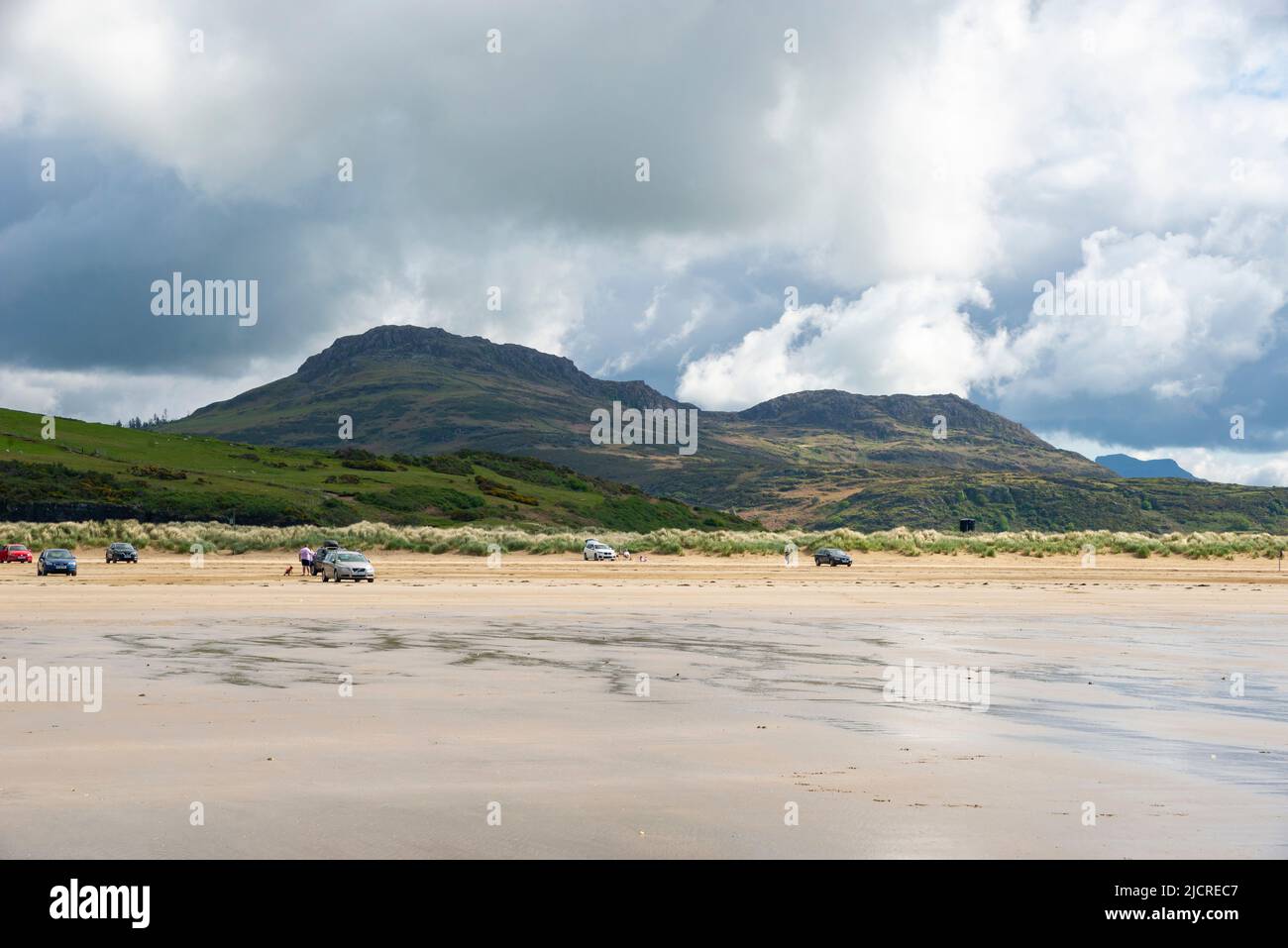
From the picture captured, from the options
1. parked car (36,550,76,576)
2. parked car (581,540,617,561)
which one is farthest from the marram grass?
parked car (36,550,76,576)

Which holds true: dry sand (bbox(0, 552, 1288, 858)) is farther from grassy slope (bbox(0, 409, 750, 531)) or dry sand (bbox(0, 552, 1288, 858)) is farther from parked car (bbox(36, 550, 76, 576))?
grassy slope (bbox(0, 409, 750, 531))

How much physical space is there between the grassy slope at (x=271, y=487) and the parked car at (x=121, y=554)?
35150mm

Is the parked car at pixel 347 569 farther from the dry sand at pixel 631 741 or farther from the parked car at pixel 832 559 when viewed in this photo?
the parked car at pixel 832 559

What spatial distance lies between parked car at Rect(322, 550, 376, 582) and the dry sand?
1831 cm

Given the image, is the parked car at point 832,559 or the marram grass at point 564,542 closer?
the parked car at point 832,559

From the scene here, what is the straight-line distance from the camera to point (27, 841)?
8.39m

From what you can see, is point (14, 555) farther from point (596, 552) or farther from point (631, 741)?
point (631, 741)

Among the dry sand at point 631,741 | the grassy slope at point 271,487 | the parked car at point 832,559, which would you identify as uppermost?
the grassy slope at point 271,487

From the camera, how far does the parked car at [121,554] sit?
6619 cm

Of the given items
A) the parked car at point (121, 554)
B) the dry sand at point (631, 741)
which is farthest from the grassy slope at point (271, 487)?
the dry sand at point (631, 741)

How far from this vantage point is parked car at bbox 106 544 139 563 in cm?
6619

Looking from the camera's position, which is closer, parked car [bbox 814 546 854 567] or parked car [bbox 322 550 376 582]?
parked car [bbox 322 550 376 582]
